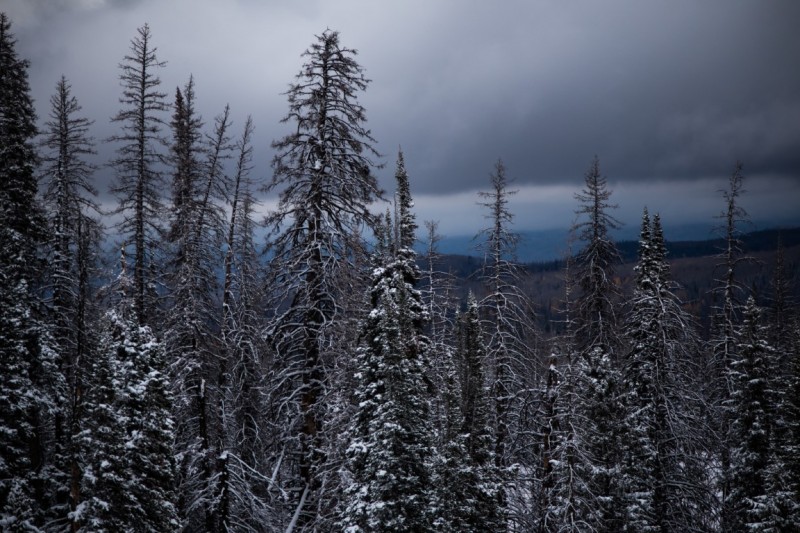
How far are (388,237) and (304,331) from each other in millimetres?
4098

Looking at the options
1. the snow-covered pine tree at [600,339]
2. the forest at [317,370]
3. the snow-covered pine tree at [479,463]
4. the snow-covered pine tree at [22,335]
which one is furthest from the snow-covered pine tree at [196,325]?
the snow-covered pine tree at [600,339]

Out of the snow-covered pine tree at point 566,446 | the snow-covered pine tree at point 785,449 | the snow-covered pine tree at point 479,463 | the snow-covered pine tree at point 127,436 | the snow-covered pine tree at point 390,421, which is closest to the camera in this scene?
the snow-covered pine tree at point 390,421

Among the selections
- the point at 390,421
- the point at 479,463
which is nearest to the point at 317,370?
the point at 390,421

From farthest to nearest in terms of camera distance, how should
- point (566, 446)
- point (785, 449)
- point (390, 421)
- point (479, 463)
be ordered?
point (785, 449)
point (479, 463)
point (566, 446)
point (390, 421)

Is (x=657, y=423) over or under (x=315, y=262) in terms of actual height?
under

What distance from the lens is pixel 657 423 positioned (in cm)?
2033

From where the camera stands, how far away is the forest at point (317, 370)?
585 inches

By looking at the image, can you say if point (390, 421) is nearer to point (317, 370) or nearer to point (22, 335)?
point (317, 370)

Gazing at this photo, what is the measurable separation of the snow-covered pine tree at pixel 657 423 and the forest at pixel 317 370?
0.13 metres

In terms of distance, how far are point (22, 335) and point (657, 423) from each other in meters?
25.6

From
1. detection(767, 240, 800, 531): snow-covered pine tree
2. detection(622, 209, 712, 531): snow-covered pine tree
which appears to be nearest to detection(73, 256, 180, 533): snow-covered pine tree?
detection(622, 209, 712, 531): snow-covered pine tree

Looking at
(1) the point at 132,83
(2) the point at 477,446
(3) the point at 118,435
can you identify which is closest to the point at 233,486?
(3) the point at 118,435

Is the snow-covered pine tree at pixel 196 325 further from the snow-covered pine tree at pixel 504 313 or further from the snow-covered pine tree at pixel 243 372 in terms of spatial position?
the snow-covered pine tree at pixel 504 313

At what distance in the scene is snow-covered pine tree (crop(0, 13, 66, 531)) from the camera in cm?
1672
